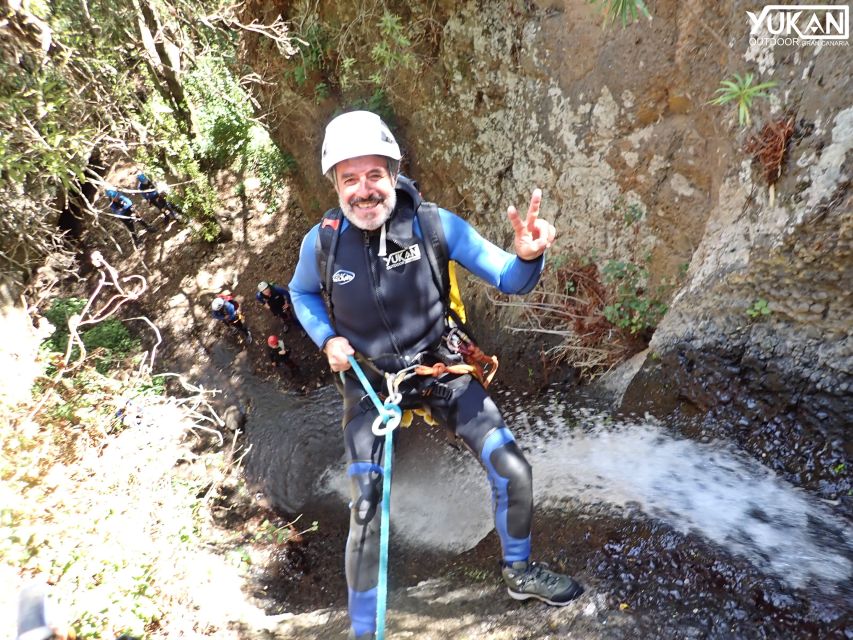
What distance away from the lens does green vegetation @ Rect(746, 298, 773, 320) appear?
3448 millimetres

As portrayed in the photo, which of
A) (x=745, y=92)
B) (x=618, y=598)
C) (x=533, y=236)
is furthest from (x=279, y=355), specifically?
(x=745, y=92)

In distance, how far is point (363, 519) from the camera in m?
2.74

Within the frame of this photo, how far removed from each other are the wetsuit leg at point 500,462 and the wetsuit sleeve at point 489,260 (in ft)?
2.13

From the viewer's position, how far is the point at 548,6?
5414 mm

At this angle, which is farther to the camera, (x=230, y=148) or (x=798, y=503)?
(x=230, y=148)

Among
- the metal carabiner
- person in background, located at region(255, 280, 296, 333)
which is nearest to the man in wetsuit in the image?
the metal carabiner

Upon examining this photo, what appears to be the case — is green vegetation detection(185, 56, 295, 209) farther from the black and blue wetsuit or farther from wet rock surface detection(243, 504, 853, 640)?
wet rock surface detection(243, 504, 853, 640)

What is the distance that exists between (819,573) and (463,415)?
73.6 inches

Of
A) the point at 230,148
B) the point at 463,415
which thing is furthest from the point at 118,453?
the point at 230,148

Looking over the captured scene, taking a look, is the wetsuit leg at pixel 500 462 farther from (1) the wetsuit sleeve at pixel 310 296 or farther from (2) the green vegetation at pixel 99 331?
(2) the green vegetation at pixel 99 331

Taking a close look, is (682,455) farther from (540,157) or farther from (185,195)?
(185,195)

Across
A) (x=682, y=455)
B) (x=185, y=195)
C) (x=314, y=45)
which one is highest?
(x=314, y=45)

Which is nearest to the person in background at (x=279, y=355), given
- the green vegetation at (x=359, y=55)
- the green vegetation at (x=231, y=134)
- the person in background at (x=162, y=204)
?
the green vegetation at (x=231, y=134)

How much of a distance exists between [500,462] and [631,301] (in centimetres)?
291
